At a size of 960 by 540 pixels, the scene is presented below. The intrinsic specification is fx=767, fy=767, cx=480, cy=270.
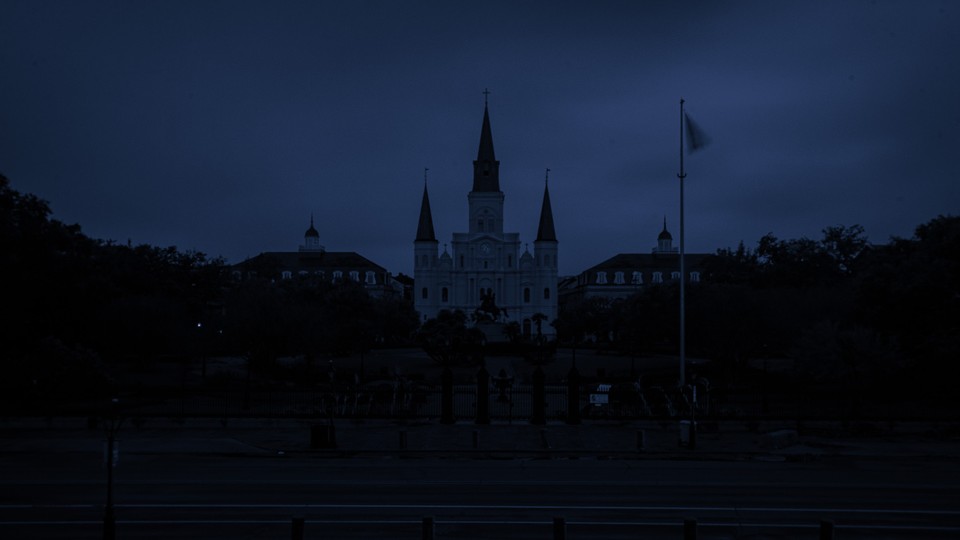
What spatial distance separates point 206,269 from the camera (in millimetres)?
67812

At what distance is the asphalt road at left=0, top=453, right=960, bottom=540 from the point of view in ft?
42.9

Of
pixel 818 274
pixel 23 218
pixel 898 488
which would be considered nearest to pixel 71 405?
pixel 23 218

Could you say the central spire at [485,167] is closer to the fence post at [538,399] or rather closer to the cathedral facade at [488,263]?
the cathedral facade at [488,263]

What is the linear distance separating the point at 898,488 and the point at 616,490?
6467mm

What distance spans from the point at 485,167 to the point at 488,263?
1704 centimetres

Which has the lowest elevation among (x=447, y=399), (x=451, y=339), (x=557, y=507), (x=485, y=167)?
(x=557, y=507)

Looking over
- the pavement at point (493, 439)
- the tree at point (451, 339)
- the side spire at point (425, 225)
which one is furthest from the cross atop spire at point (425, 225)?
the pavement at point (493, 439)

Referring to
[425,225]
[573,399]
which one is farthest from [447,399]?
[425,225]

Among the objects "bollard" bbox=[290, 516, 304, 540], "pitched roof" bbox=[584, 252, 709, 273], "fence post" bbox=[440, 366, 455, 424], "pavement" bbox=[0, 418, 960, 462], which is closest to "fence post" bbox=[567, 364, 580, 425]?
"pavement" bbox=[0, 418, 960, 462]

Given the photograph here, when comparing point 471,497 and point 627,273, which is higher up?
point 627,273

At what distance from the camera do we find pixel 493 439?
24.8 m

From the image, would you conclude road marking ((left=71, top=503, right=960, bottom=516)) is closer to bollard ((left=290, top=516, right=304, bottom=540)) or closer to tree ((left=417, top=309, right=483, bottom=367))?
bollard ((left=290, top=516, right=304, bottom=540))

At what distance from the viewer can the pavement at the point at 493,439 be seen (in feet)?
73.5

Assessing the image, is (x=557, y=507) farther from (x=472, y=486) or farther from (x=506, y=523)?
(x=472, y=486)
